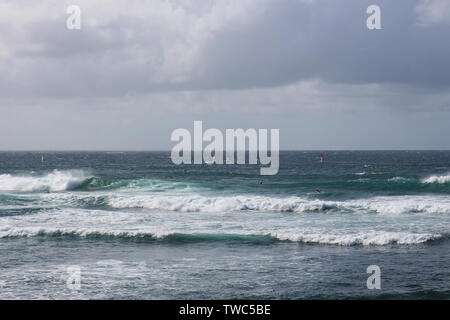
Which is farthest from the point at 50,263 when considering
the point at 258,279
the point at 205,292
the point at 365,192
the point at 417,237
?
the point at 365,192

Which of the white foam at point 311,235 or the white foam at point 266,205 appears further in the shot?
the white foam at point 266,205

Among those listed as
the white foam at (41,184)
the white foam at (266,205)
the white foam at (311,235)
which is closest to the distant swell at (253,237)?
the white foam at (311,235)

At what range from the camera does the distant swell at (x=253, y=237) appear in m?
19.1

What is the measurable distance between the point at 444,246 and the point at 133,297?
501 inches

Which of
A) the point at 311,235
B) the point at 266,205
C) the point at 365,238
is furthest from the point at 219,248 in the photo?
the point at 266,205

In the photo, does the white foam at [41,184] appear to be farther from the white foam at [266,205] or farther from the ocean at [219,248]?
the white foam at [266,205]

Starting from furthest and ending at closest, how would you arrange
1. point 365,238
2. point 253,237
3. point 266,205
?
1. point 266,205
2. point 253,237
3. point 365,238

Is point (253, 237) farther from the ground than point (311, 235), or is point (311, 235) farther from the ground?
point (311, 235)

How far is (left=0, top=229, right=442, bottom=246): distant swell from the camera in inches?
751

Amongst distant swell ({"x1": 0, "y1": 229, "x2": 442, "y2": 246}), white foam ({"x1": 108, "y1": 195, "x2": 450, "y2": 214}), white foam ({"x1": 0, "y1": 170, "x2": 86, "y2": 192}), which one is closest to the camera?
distant swell ({"x1": 0, "y1": 229, "x2": 442, "y2": 246})

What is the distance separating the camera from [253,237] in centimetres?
2039

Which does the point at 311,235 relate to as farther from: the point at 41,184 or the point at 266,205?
the point at 41,184

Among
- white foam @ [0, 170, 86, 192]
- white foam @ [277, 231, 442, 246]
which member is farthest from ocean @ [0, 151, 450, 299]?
white foam @ [0, 170, 86, 192]

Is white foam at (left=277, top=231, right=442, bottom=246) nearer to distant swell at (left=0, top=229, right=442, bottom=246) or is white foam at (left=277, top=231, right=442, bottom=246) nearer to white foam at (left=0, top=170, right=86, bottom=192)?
distant swell at (left=0, top=229, right=442, bottom=246)
